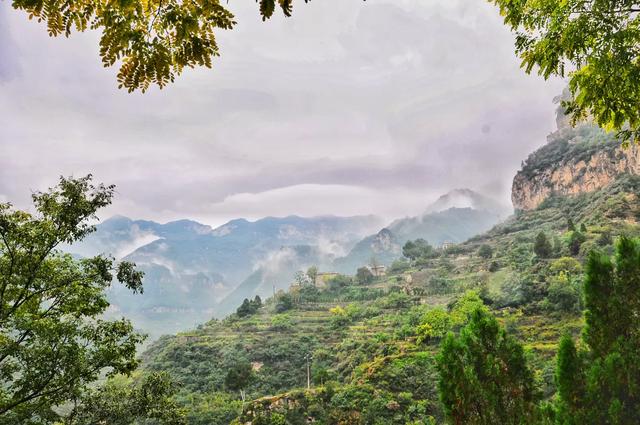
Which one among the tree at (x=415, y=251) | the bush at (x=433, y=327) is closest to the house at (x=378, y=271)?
the tree at (x=415, y=251)

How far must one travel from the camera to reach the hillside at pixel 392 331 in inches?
974

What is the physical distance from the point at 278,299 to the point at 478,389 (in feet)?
202

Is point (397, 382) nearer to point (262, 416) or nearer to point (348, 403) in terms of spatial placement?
point (348, 403)

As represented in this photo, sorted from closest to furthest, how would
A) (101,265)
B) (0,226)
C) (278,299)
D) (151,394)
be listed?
(0,226) < (101,265) < (151,394) < (278,299)

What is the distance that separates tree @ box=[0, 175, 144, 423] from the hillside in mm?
12164

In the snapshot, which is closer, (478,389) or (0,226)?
(0,226)

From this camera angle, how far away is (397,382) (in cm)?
2570

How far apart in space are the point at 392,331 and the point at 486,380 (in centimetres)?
3239

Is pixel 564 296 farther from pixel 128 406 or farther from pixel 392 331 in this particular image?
pixel 128 406

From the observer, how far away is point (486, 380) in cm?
954

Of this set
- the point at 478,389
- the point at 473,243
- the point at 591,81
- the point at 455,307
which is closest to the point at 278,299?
the point at 455,307

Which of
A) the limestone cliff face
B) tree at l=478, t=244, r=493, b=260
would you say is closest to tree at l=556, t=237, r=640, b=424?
tree at l=478, t=244, r=493, b=260

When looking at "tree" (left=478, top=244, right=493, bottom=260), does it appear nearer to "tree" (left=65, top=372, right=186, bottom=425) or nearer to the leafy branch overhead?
"tree" (left=65, top=372, right=186, bottom=425)

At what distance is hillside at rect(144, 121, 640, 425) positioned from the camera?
2473 cm
